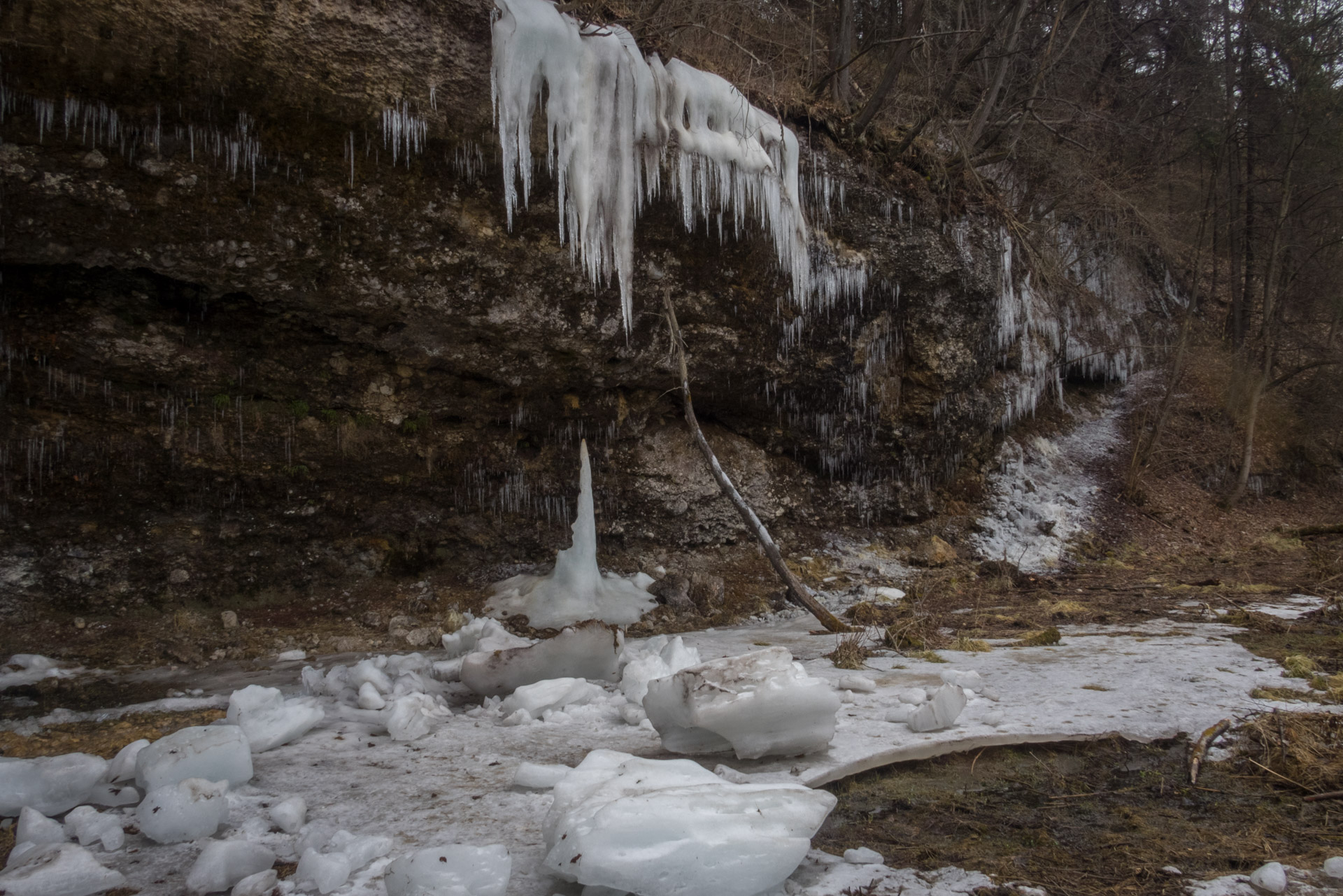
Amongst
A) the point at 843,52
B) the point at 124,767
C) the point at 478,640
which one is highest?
the point at 843,52

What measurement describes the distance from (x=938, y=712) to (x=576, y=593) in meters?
3.72

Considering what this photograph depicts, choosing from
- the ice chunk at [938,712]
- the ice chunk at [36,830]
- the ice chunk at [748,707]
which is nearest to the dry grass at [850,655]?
the ice chunk at [938,712]

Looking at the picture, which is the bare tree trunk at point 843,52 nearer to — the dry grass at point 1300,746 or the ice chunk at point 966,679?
the ice chunk at point 966,679

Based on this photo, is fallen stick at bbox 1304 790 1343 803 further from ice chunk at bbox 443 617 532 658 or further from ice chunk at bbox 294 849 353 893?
ice chunk at bbox 443 617 532 658

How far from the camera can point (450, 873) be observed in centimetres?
156

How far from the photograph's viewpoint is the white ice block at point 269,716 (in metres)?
2.74

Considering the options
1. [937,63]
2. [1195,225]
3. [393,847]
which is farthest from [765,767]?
[1195,225]

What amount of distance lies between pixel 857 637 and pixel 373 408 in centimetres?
407

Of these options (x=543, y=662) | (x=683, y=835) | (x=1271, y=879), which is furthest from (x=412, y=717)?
(x=1271, y=879)

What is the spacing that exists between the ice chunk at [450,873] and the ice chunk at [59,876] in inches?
28.4

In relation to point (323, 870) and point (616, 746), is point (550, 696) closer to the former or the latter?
point (616, 746)

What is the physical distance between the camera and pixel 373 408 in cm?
590

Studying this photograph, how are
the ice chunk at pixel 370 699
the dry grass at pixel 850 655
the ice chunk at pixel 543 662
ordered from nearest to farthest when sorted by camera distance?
the ice chunk at pixel 370 699 < the ice chunk at pixel 543 662 < the dry grass at pixel 850 655

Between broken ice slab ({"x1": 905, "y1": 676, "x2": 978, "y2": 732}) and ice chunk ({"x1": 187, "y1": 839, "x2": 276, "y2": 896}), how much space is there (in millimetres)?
2055
